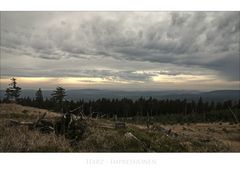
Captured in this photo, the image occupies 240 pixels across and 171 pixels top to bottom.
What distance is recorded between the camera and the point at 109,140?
8406 millimetres

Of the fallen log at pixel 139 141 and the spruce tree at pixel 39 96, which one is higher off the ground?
the spruce tree at pixel 39 96

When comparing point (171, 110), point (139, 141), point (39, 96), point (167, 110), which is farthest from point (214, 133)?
point (171, 110)

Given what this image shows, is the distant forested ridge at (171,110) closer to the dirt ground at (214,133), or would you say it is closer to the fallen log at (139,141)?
the dirt ground at (214,133)

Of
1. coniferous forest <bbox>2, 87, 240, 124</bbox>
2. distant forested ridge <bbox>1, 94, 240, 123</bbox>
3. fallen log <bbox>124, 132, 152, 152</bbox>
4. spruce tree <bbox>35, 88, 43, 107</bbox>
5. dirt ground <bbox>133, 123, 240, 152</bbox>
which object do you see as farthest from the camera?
distant forested ridge <bbox>1, 94, 240, 123</bbox>

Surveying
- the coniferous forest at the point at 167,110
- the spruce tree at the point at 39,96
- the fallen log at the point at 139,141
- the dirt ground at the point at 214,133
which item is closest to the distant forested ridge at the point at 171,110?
the coniferous forest at the point at 167,110

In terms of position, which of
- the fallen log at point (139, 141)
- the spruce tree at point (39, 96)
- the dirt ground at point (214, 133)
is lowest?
the dirt ground at point (214, 133)

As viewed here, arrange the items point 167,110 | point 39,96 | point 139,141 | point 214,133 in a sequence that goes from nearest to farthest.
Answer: point 139,141
point 39,96
point 214,133
point 167,110

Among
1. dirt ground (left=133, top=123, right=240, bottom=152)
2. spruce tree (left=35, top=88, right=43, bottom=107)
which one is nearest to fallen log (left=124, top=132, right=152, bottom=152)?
dirt ground (left=133, top=123, right=240, bottom=152)

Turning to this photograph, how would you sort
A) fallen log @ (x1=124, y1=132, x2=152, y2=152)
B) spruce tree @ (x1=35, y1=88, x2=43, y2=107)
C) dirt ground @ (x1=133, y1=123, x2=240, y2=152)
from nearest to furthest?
1. fallen log @ (x1=124, y1=132, x2=152, y2=152)
2. spruce tree @ (x1=35, y1=88, x2=43, y2=107)
3. dirt ground @ (x1=133, y1=123, x2=240, y2=152)

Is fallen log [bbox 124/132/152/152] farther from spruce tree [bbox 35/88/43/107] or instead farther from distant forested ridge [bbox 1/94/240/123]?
distant forested ridge [bbox 1/94/240/123]

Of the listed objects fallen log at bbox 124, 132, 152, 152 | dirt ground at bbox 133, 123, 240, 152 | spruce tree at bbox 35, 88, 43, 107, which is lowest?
dirt ground at bbox 133, 123, 240, 152

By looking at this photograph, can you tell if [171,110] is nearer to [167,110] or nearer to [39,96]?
[167,110]
